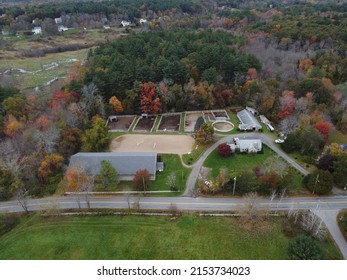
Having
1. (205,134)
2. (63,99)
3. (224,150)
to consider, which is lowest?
(224,150)

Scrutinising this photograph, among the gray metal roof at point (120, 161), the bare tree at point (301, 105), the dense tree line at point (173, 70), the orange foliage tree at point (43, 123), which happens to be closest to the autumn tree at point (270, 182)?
the gray metal roof at point (120, 161)

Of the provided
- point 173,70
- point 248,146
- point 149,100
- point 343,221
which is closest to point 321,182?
point 343,221

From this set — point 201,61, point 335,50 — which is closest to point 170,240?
point 201,61

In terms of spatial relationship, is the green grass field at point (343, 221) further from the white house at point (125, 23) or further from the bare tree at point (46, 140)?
the white house at point (125, 23)

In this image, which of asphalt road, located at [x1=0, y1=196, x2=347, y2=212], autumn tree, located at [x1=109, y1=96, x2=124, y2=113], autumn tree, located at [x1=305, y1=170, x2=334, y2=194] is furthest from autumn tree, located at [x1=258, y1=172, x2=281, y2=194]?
autumn tree, located at [x1=109, y1=96, x2=124, y2=113]

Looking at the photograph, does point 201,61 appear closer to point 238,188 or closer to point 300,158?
point 300,158

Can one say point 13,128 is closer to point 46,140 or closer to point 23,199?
point 46,140
